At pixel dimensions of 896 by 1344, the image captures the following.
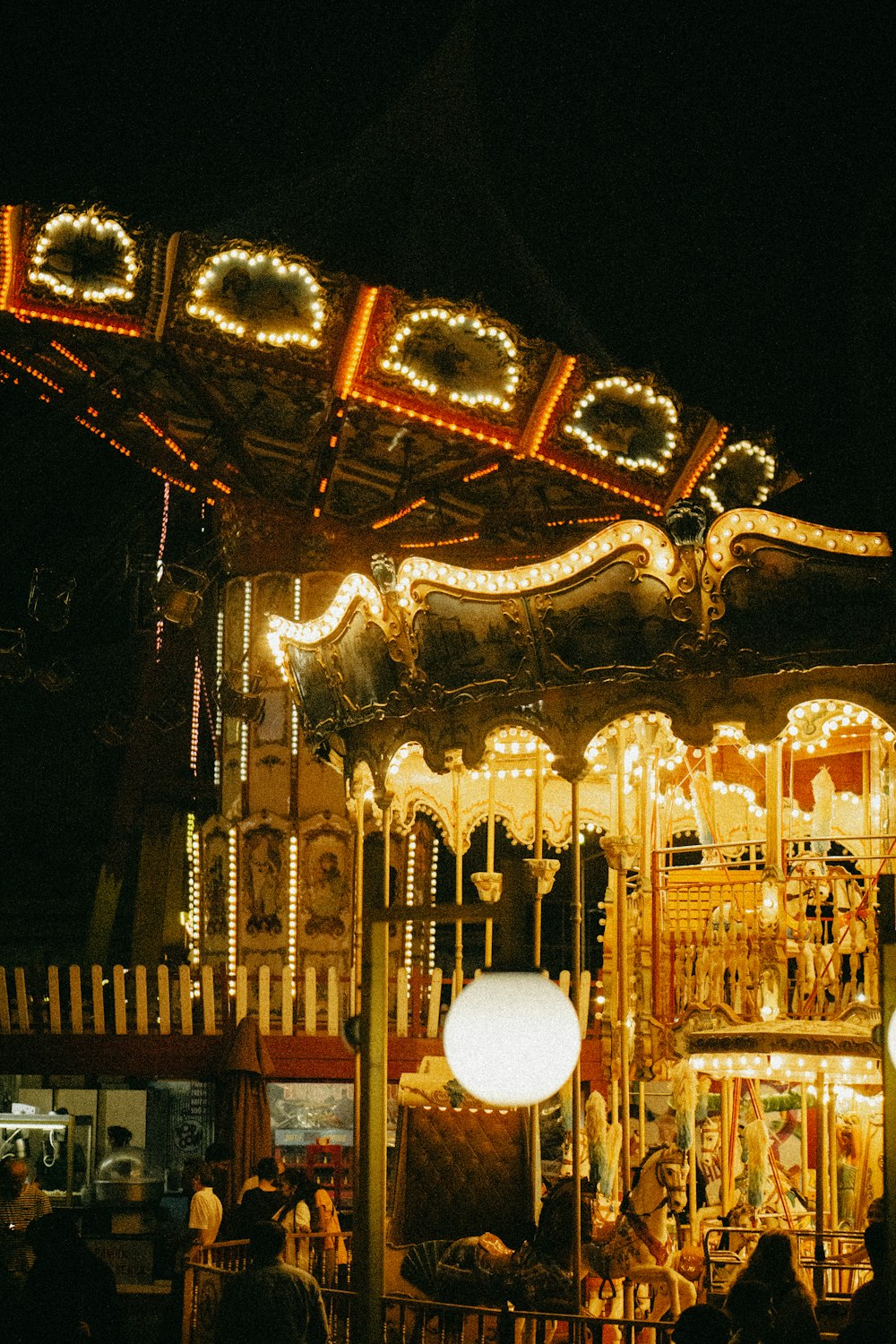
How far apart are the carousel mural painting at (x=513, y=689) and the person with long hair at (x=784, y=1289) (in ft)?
3.41

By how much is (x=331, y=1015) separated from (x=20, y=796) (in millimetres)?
10327

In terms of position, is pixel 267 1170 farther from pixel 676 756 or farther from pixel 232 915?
pixel 676 756

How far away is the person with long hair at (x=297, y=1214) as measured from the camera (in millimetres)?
9539

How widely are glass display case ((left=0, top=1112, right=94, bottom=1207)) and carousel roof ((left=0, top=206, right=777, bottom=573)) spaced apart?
6297 millimetres

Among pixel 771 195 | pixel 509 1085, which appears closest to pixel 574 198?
pixel 771 195

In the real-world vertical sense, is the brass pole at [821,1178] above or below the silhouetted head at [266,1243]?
below

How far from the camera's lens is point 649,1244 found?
769 centimetres

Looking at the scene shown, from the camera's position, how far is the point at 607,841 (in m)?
9.39

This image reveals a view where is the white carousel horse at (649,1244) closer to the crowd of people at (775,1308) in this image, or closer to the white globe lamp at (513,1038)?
the crowd of people at (775,1308)

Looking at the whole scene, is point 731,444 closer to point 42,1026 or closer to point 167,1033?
point 167,1033

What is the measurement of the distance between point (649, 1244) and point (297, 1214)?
3268 millimetres

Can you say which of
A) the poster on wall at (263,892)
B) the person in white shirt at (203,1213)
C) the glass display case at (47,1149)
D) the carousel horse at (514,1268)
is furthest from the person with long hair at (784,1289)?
the glass display case at (47,1149)

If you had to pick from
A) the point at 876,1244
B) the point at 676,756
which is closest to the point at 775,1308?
the point at 876,1244

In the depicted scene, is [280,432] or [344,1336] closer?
[344,1336]
